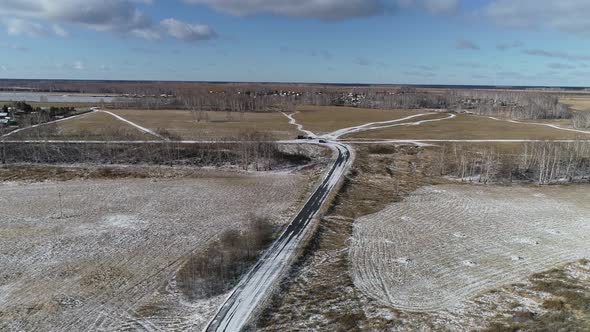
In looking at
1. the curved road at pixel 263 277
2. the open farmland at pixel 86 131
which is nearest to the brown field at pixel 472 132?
the open farmland at pixel 86 131

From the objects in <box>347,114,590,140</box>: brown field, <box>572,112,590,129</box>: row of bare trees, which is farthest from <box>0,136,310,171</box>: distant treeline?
<box>572,112,590,129</box>: row of bare trees

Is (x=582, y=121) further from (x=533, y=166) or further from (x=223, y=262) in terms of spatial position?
(x=223, y=262)

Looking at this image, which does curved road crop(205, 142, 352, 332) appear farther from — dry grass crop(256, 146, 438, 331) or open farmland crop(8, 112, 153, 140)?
open farmland crop(8, 112, 153, 140)

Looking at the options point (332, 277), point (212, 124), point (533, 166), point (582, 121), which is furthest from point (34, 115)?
point (582, 121)

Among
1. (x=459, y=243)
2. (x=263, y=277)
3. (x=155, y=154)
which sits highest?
(x=155, y=154)

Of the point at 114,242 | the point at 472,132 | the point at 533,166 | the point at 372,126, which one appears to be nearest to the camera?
the point at 114,242

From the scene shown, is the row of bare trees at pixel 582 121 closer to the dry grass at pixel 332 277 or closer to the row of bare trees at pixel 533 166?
the row of bare trees at pixel 533 166
